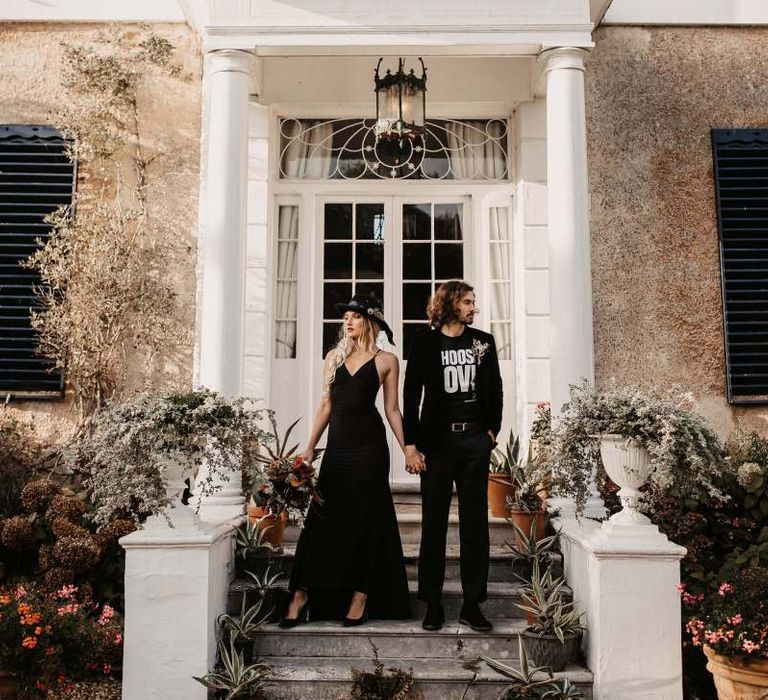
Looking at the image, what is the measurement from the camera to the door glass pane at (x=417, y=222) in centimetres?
684

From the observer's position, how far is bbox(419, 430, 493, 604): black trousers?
415 centimetres

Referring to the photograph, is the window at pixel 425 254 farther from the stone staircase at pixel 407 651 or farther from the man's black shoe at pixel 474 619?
the man's black shoe at pixel 474 619

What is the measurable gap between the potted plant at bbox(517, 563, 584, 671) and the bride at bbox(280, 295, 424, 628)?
697 millimetres

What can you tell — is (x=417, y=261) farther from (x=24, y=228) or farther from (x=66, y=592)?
(x=66, y=592)

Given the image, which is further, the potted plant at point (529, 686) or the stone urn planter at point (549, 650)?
the stone urn planter at point (549, 650)

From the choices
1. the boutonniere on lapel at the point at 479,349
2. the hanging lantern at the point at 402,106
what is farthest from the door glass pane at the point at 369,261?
the boutonniere on lapel at the point at 479,349

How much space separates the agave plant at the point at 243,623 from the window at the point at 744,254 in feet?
13.7

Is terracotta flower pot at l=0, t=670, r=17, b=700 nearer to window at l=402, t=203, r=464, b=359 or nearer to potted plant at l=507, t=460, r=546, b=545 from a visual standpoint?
potted plant at l=507, t=460, r=546, b=545

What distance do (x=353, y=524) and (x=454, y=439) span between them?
715 millimetres

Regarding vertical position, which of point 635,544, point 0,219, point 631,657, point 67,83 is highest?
point 67,83

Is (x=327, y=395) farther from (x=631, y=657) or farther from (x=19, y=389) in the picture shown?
(x=19, y=389)

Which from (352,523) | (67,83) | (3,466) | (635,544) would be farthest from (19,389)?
(635,544)

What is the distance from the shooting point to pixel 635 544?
3969 mm

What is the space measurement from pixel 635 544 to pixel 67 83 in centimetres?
563
